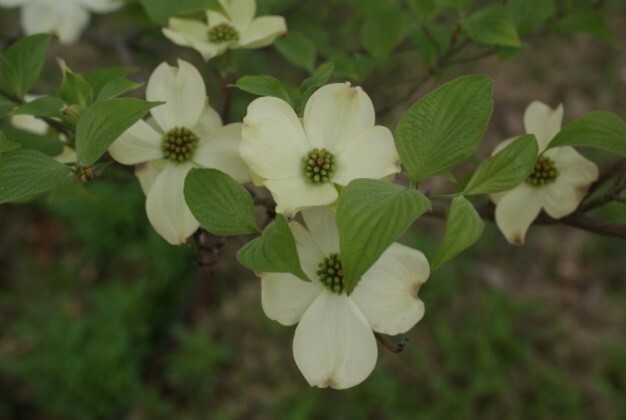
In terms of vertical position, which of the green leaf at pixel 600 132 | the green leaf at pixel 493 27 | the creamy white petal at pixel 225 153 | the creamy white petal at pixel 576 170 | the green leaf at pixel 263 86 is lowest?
the creamy white petal at pixel 576 170

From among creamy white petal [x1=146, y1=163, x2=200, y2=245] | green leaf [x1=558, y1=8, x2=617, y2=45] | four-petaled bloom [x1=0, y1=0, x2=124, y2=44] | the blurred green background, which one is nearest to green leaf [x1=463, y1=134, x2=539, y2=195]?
creamy white petal [x1=146, y1=163, x2=200, y2=245]

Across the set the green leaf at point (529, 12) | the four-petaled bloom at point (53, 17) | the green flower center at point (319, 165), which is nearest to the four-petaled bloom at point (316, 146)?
the green flower center at point (319, 165)

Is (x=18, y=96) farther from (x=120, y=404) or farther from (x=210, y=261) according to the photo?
(x=120, y=404)

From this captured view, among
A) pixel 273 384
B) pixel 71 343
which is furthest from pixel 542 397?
pixel 71 343

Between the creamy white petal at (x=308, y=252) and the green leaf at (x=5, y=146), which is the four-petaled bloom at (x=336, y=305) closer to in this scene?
the creamy white petal at (x=308, y=252)

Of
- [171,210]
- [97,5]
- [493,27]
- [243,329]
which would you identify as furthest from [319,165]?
[243,329]

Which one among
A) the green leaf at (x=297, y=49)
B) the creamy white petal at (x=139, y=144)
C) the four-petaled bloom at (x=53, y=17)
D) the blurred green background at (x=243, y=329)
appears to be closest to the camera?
the creamy white petal at (x=139, y=144)
